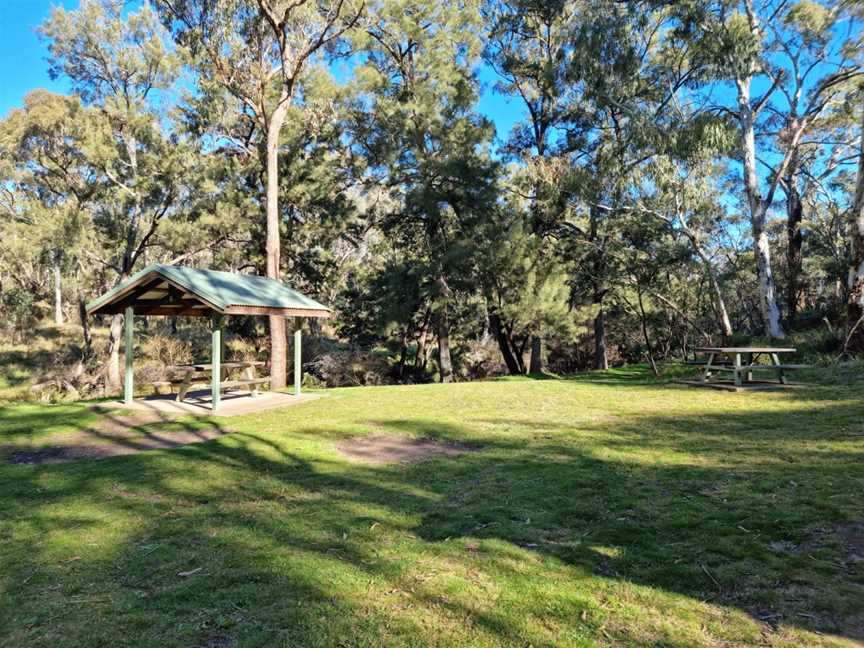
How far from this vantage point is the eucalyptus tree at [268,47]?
13.3 meters

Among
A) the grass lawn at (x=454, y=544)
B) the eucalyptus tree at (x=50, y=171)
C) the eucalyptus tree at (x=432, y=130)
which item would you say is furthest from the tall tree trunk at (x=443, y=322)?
the eucalyptus tree at (x=50, y=171)

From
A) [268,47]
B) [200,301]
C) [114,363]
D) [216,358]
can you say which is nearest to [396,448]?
[216,358]

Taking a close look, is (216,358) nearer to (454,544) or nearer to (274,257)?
(274,257)

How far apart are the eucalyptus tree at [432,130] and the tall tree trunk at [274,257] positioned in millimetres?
4348

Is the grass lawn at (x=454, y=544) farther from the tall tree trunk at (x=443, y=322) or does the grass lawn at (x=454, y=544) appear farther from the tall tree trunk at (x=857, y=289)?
the tall tree trunk at (x=443, y=322)

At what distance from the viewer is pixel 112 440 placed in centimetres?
704

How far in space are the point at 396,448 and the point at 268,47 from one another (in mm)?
14199

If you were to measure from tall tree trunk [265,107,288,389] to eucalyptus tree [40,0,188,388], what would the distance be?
5.62 meters

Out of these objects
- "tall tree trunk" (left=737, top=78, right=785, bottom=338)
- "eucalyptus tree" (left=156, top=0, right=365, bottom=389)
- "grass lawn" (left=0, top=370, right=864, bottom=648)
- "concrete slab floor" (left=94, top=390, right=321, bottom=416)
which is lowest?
"grass lawn" (left=0, top=370, right=864, bottom=648)

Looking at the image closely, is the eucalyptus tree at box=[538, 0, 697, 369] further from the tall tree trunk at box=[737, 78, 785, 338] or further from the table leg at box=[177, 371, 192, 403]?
the table leg at box=[177, 371, 192, 403]

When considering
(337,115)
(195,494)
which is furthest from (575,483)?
(337,115)

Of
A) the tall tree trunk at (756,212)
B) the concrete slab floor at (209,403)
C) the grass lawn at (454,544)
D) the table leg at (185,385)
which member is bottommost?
the grass lawn at (454,544)

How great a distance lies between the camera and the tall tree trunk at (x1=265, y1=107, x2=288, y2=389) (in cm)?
1264

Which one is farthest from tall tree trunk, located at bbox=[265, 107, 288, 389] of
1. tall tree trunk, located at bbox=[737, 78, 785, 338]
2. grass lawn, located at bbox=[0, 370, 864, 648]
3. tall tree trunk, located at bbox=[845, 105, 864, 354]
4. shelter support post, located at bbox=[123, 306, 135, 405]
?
tall tree trunk, located at bbox=[737, 78, 785, 338]
